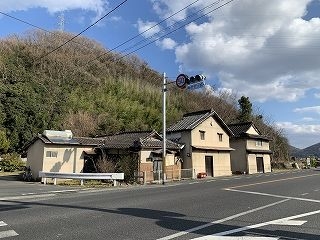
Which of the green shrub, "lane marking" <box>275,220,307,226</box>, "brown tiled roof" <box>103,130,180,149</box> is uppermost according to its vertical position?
"brown tiled roof" <box>103,130,180,149</box>

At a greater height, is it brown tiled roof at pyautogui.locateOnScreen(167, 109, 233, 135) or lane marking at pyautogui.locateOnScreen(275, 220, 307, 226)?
brown tiled roof at pyautogui.locateOnScreen(167, 109, 233, 135)

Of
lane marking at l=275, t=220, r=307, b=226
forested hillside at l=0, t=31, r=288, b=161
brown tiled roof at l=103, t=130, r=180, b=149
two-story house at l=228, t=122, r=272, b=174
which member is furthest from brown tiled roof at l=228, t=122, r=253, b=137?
lane marking at l=275, t=220, r=307, b=226

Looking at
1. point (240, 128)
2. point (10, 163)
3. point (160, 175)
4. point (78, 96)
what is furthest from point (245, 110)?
point (10, 163)

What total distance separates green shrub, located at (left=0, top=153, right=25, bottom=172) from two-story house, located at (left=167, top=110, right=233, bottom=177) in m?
16.2

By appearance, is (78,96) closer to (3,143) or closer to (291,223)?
(3,143)

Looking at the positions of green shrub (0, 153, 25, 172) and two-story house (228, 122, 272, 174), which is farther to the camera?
two-story house (228, 122, 272, 174)

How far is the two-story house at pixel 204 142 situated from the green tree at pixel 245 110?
19393 millimetres

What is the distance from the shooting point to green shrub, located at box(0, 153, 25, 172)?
3762 centimetres

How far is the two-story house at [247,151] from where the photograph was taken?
4544 centimetres

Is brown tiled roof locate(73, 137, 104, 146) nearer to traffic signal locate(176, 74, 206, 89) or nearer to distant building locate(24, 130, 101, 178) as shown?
distant building locate(24, 130, 101, 178)

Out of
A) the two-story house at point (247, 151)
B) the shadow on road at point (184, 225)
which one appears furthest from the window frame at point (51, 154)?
the two-story house at point (247, 151)

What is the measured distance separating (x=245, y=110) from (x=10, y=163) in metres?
38.5

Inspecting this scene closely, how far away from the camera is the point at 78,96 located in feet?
176

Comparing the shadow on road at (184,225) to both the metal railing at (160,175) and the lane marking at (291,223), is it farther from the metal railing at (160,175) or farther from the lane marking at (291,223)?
the metal railing at (160,175)
